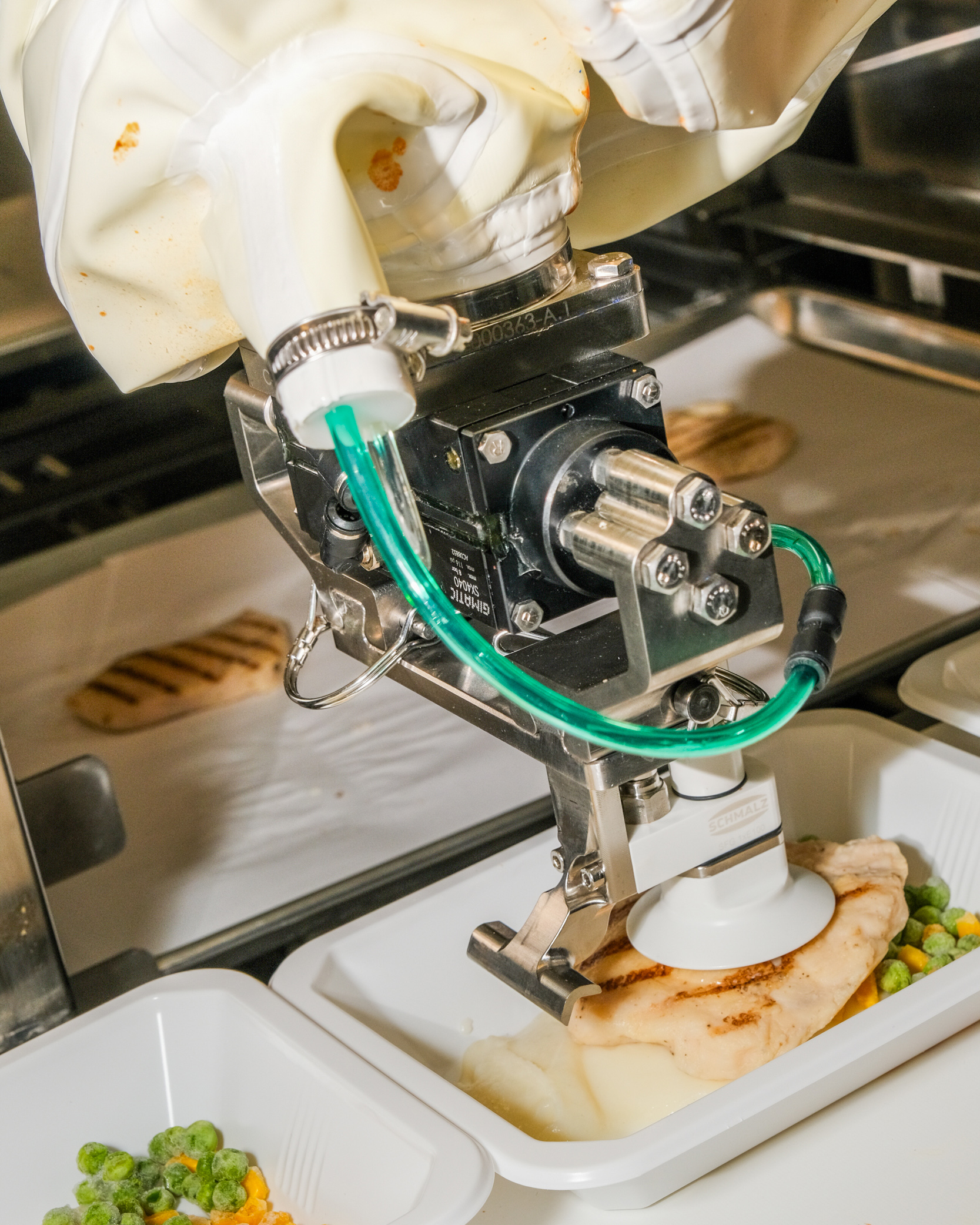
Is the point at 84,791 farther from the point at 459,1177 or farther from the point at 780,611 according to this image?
the point at 780,611

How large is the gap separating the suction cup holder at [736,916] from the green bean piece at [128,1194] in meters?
0.35

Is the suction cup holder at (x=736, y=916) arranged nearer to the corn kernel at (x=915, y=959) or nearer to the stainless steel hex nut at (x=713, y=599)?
the corn kernel at (x=915, y=959)

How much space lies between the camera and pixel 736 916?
32.7 inches

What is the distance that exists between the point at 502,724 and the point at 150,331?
275 mm

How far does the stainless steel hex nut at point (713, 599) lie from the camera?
2.01 ft

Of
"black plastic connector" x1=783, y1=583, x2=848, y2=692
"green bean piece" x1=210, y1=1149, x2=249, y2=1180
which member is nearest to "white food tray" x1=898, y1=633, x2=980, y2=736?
"black plastic connector" x1=783, y1=583, x2=848, y2=692

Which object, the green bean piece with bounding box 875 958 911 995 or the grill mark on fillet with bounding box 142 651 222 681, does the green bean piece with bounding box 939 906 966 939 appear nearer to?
the green bean piece with bounding box 875 958 911 995

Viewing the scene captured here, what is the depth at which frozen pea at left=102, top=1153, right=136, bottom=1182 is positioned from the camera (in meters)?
0.85

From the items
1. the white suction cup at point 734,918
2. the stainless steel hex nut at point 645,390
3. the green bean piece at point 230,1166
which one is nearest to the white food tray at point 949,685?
the white suction cup at point 734,918

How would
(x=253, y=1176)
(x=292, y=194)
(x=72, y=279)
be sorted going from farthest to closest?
(x=253, y=1176) → (x=72, y=279) → (x=292, y=194)

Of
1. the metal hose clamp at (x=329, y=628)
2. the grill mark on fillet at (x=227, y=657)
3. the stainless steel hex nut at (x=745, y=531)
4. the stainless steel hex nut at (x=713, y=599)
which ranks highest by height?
the stainless steel hex nut at (x=745, y=531)

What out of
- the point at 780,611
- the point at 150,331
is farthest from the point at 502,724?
the point at 150,331

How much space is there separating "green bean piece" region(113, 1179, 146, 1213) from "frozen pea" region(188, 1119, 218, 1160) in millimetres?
36

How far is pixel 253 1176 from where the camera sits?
85 cm
